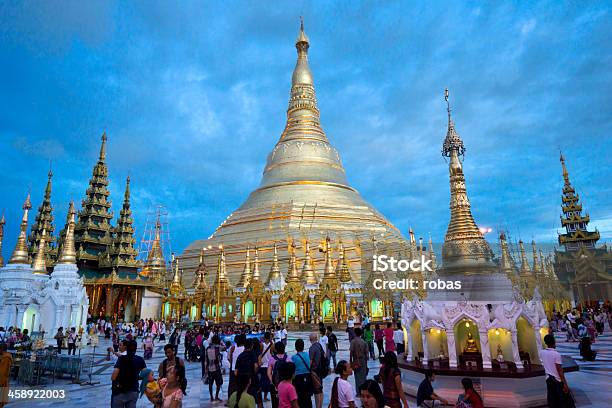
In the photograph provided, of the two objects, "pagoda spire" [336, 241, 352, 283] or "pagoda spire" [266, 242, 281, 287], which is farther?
"pagoda spire" [266, 242, 281, 287]

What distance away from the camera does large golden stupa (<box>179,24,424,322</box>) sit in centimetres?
3425

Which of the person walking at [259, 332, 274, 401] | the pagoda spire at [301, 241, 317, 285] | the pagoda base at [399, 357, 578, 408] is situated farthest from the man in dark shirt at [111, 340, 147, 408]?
the pagoda spire at [301, 241, 317, 285]

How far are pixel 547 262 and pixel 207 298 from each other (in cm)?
2770

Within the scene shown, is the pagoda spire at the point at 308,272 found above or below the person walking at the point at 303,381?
above

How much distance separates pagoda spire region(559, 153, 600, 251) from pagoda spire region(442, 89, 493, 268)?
36440 mm

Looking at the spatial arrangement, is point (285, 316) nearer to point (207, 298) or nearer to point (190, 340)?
point (207, 298)

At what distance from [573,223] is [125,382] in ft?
173

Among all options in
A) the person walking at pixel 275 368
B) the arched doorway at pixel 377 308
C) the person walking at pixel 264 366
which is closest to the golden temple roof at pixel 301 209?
the arched doorway at pixel 377 308

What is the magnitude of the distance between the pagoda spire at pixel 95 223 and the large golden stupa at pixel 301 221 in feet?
24.2

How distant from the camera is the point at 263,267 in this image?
116 feet

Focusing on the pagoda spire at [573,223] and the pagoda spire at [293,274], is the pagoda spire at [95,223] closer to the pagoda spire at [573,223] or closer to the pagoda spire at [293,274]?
the pagoda spire at [293,274]

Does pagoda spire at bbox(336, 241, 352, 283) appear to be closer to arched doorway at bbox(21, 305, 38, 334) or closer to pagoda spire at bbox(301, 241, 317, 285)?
pagoda spire at bbox(301, 241, 317, 285)

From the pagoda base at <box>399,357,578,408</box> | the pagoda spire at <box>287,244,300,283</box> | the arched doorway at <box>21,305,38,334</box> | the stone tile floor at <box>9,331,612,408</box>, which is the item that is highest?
the pagoda spire at <box>287,244,300,283</box>

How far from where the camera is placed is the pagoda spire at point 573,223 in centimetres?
4575
